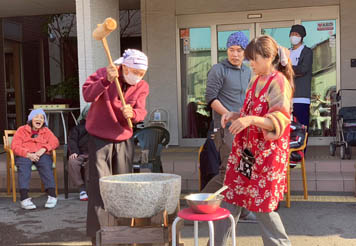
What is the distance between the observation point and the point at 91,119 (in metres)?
3.67

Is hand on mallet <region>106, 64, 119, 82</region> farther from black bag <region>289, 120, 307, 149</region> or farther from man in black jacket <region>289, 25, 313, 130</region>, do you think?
man in black jacket <region>289, 25, 313, 130</region>

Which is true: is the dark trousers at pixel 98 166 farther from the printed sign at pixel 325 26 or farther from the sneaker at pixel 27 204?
the printed sign at pixel 325 26

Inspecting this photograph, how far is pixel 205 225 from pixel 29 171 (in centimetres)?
240

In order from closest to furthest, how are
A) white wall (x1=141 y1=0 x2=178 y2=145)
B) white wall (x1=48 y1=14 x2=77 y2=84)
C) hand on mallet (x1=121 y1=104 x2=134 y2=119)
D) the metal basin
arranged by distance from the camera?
the metal basin
hand on mallet (x1=121 y1=104 x2=134 y2=119)
white wall (x1=141 y1=0 x2=178 y2=145)
white wall (x1=48 y1=14 x2=77 y2=84)

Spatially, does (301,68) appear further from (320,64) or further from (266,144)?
(266,144)

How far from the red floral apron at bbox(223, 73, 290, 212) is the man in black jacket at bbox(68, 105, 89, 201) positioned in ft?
10.2

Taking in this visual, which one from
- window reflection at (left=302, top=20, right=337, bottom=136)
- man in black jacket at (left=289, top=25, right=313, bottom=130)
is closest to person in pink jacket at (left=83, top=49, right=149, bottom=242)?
man in black jacket at (left=289, top=25, right=313, bottom=130)

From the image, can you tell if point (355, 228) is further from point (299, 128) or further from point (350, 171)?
point (350, 171)

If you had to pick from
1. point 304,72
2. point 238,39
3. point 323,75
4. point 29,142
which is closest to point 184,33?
point 323,75

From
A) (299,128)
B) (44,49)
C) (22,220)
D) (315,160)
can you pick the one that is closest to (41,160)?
(22,220)

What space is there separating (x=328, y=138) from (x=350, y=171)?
224cm

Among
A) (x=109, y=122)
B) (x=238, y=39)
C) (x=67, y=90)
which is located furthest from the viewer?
(x=67, y=90)

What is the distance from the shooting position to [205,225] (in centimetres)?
467

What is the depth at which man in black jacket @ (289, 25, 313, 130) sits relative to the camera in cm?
643
